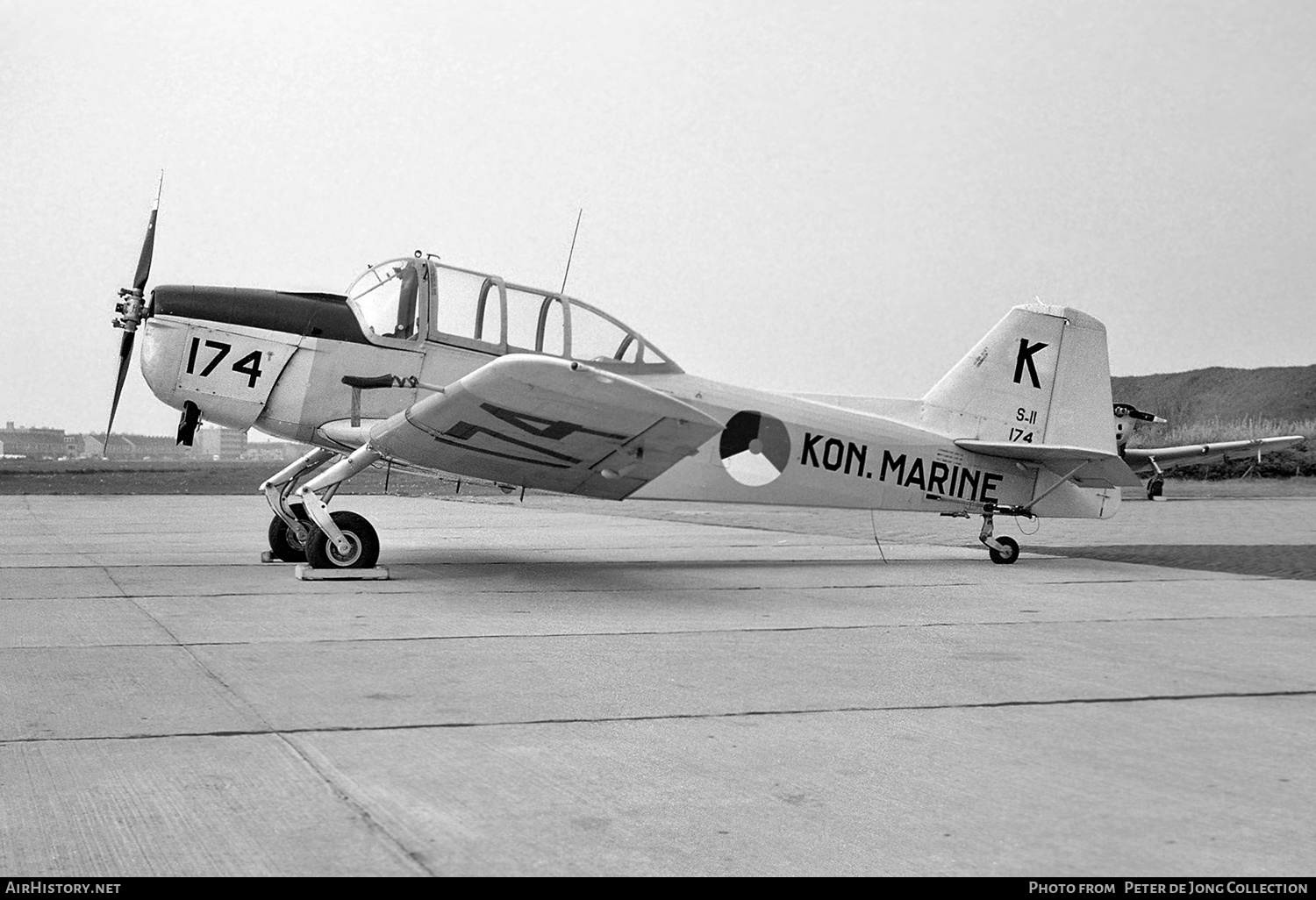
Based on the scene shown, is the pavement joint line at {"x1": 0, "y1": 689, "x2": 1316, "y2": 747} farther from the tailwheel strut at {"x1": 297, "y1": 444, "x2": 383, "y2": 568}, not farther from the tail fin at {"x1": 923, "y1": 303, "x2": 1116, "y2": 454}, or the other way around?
the tail fin at {"x1": 923, "y1": 303, "x2": 1116, "y2": 454}

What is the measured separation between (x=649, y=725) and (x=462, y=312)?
5668 millimetres

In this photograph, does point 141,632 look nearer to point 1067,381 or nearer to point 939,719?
point 939,719

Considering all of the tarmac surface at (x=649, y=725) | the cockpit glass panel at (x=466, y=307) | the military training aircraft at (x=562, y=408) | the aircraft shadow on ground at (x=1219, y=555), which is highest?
the cockpit glass panel at (x=466, y=307)

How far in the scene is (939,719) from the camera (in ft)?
12.7

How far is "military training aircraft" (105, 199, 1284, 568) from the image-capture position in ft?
26.1

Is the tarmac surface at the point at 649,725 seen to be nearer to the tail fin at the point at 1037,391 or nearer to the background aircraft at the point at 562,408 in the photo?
the background aircraft at the point at 562,408

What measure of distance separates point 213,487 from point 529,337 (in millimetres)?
18645

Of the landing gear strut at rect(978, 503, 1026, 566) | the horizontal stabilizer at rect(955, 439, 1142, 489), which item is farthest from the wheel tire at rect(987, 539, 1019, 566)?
the horizontal stabilizer at rect(955, 439, 1142, 489)

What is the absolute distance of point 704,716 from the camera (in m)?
3.91

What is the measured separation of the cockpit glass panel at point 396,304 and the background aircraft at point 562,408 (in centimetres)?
1

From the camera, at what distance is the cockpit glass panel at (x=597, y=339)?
9062 millimetres

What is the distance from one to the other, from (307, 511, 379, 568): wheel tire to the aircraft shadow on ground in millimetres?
6563

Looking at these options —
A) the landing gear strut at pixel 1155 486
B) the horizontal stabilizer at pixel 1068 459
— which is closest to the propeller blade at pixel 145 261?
the horizontal stabilizer at pixel 1068 459
